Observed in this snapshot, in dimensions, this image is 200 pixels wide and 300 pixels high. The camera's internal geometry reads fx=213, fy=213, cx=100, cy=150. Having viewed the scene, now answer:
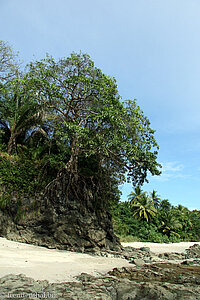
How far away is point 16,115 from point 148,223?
21110 mm

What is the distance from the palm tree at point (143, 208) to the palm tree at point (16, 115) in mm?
19095

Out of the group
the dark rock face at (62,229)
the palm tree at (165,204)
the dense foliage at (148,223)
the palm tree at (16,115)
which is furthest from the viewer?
the palm tree at (165,204)

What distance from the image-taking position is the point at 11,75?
15906mm

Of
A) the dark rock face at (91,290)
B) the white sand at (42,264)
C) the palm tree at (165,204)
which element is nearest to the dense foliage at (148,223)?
the palm tree at (165,204)

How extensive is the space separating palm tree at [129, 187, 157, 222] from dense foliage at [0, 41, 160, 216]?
Result: 16.1 metres

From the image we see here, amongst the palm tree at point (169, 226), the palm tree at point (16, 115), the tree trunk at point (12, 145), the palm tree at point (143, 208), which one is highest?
the palm tree at point (16, 115)

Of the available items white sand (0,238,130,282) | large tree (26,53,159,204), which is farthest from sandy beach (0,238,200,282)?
large tree (26,53,159,204)

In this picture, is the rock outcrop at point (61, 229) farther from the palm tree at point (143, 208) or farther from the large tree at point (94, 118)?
the palm tree at point (143, 208)

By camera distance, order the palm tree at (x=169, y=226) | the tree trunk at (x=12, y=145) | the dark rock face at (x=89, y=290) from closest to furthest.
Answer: the dark rock face at (x=89, y=290) → the tree trunk at (x=12, y=145) → the palm tree at (x=169, y=226)

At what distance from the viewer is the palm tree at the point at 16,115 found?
42.7 feet

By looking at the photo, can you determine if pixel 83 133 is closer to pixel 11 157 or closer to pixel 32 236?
pixel 11 157

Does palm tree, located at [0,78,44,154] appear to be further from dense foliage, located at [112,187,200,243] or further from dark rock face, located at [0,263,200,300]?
dense foliage, located at [112,187,200,243]

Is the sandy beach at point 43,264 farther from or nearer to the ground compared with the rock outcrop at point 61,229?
nearer to the ground

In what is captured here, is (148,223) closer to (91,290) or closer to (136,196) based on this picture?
(136,196)
